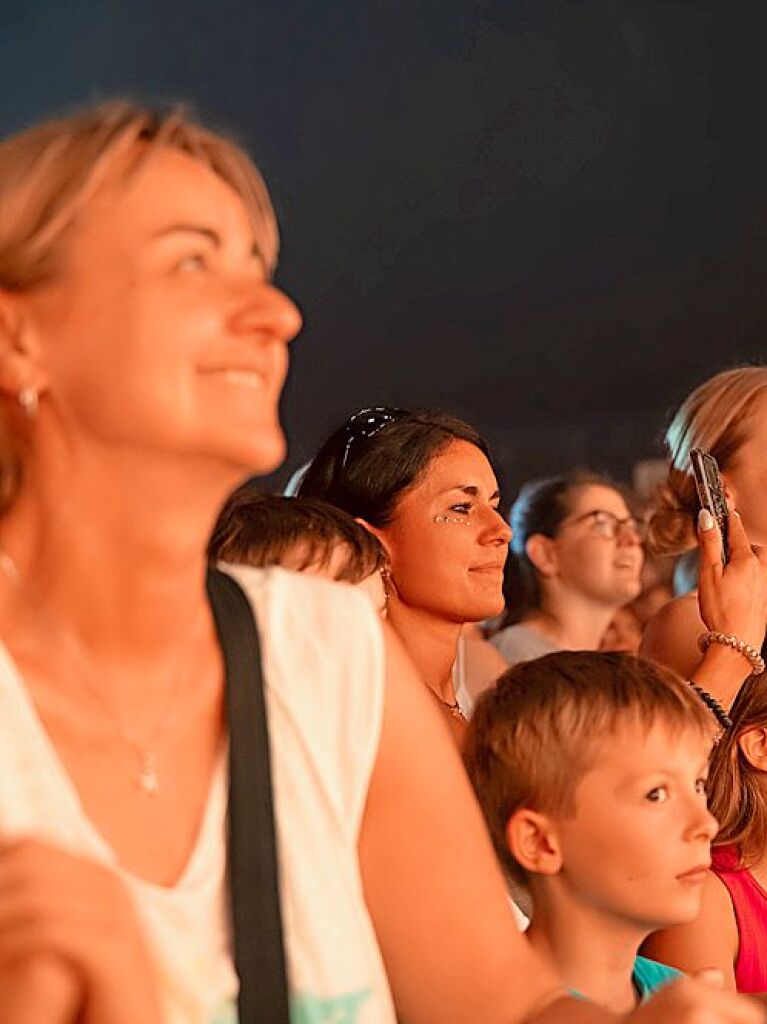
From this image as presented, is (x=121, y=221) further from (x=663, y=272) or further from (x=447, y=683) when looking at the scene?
(x=663, y=272)

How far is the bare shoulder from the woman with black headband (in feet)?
0.72

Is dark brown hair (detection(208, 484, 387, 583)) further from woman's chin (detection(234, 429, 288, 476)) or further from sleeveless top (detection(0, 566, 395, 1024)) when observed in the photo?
woman's chin (detection(234, 429, 288, 476))

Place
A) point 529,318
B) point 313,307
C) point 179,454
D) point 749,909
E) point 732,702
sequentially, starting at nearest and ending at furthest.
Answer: point 179,454 → point 749,909 → point 732,702 → point 313,307 → point 529,318

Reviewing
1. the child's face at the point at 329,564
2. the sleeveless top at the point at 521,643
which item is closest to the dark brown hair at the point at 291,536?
the child's face at the point at 329,564

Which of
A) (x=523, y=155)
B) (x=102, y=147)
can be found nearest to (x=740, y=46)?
(x=523, y=155)

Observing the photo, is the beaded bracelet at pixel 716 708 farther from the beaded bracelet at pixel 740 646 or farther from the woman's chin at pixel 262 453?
the woman's chin at pixel 262 453

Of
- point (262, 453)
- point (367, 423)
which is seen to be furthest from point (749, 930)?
point (262, 453)

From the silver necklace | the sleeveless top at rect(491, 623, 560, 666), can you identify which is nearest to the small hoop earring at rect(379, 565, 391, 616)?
the silver necklace

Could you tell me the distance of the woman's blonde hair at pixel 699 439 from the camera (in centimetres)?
246

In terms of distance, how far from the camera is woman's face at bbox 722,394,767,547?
95.4 inches

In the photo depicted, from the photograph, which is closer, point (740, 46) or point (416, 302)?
point (740, 46)

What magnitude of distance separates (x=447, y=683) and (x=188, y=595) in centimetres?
121

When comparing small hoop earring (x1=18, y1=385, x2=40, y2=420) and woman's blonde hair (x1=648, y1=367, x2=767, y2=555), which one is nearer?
small hoop earring (x1=18, y1=385, x2=40, y2=420)

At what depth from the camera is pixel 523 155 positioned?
6762 mm
